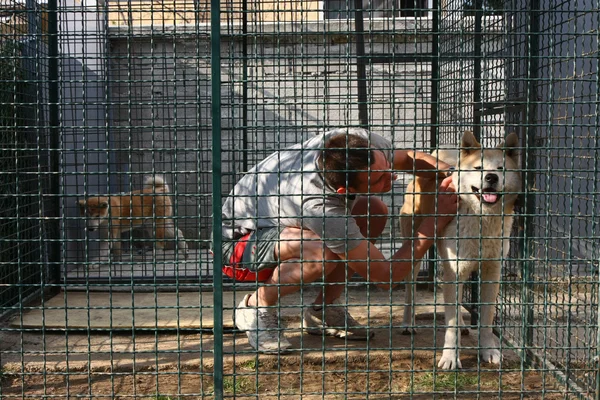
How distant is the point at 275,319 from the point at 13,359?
1935 millimetres

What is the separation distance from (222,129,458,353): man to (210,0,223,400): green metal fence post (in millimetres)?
150

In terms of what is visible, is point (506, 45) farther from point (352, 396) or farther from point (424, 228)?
point (352, 396)

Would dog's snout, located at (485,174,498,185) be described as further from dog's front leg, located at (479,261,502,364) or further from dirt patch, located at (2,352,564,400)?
dirt patch, located at (2,352,564,400)

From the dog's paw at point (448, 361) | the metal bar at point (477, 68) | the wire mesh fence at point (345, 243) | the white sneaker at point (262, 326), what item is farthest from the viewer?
the metal bar at point (477, 68)

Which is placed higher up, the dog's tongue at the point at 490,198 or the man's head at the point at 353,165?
the man's head at the point at 353,165

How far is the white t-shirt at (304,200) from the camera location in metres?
3.90

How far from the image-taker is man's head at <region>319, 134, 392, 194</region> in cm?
385

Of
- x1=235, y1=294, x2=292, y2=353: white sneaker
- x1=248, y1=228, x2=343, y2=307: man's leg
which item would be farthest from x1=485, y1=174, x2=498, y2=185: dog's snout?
x1=235, y1=294, x2=292, y2=353: white sneaker

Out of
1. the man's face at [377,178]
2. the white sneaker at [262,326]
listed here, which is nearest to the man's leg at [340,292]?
the white sneaker at [262,326]

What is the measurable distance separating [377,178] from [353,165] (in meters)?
0.18

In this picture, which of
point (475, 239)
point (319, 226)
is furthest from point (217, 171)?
point (475, 239)

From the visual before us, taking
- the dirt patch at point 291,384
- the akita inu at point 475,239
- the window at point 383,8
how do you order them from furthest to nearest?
the akita inu at point 475,239
the dirt patch at point 291,384
the window at point 383,8

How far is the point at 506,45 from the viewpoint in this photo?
479cm

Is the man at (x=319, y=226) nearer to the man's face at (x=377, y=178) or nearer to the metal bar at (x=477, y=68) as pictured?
the man's face at (x=377, y=178)
